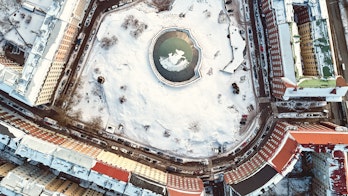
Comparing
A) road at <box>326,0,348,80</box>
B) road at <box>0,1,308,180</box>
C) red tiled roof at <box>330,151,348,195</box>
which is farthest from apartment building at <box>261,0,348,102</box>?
red tiled roof at <box>330,151,348,195</box>

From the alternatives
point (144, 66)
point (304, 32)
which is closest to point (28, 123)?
point (144, 66)

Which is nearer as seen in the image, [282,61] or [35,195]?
[35,195]

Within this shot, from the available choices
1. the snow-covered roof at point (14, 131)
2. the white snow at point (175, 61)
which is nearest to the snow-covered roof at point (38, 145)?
the snow-covered roof at point (14, 131)

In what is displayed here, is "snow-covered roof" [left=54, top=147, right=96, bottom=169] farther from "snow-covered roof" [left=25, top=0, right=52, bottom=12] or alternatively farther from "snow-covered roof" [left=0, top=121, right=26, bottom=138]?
"snow-covered roof" [left=25, top=0, right=52, bottom=12]

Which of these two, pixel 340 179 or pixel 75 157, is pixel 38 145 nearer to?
pixel 75 157

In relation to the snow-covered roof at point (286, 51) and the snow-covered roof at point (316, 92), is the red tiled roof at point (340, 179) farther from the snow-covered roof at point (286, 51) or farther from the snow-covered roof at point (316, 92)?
the snow-covered roof at point (286, 51)

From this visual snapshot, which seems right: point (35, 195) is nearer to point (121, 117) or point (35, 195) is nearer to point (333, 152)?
point (121, 117)

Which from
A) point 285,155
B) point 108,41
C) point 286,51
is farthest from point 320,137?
point 108,41
